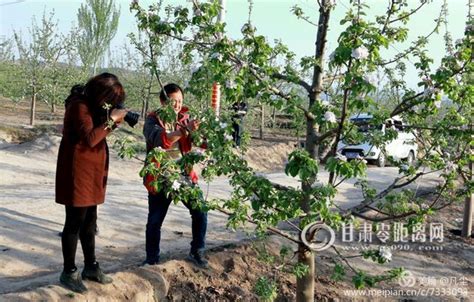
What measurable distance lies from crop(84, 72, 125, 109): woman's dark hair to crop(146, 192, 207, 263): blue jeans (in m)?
0.92

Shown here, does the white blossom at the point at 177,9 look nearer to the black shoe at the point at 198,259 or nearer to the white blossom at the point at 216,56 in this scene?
the white blossom at the point at 216,56

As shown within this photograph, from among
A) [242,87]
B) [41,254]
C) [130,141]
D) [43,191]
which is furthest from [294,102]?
[43,191]

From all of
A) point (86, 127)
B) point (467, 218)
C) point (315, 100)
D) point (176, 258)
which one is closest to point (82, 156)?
point (86, 127)

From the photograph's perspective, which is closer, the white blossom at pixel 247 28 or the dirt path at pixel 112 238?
the white blossom at pixel 247 28

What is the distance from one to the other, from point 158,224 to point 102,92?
4.06ft

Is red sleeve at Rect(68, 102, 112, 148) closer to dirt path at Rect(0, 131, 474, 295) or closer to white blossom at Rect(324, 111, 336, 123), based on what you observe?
dirt path at Rect(0, 131, 474, 295)

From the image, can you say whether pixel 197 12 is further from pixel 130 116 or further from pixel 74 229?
pixel 74 229

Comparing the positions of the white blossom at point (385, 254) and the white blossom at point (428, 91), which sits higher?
the white blossom at point (428, 91)

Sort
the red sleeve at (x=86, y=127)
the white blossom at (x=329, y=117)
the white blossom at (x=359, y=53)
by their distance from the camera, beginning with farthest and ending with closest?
the red sleeve at (x=86, y=127) → the white blossom at (x=329, y=117) → the white blossom at (x=359, y=53)

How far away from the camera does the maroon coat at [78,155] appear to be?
11.0ft

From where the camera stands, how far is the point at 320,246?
3.38 m

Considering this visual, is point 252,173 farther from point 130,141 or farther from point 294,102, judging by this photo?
point 130,141

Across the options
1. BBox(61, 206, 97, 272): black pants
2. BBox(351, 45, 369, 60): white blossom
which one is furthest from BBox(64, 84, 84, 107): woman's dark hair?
BBox(351, 45, 369, 60): white blossom

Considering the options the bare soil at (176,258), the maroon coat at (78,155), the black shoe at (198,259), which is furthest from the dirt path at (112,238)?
the maroon coat at (78,155)
